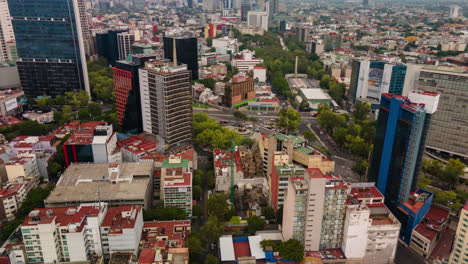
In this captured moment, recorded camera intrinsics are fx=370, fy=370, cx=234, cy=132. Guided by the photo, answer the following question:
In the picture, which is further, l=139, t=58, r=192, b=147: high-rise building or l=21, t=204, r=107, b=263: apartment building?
l=139, t=58, r=192, b=147: high-rise building

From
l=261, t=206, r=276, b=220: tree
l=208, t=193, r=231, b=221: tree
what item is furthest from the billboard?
l=261, t=206, r=276, b=220: tree

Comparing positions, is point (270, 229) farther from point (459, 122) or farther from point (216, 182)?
point (459, 122)

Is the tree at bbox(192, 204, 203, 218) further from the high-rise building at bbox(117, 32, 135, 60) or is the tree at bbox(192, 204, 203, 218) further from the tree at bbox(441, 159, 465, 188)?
the high-rise building at bbox(117, 32, 135, 60)

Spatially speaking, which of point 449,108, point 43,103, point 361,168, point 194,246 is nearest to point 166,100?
point 194,246

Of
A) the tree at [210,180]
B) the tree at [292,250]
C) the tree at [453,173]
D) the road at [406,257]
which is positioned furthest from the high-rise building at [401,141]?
the tree at [210,180]

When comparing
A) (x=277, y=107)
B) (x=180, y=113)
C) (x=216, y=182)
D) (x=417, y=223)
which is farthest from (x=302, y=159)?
(x=277, y=107)

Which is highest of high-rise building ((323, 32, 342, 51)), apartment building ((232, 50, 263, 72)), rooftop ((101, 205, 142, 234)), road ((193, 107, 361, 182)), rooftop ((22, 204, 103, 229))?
high-rise building ((323, 32, 342, 51))
